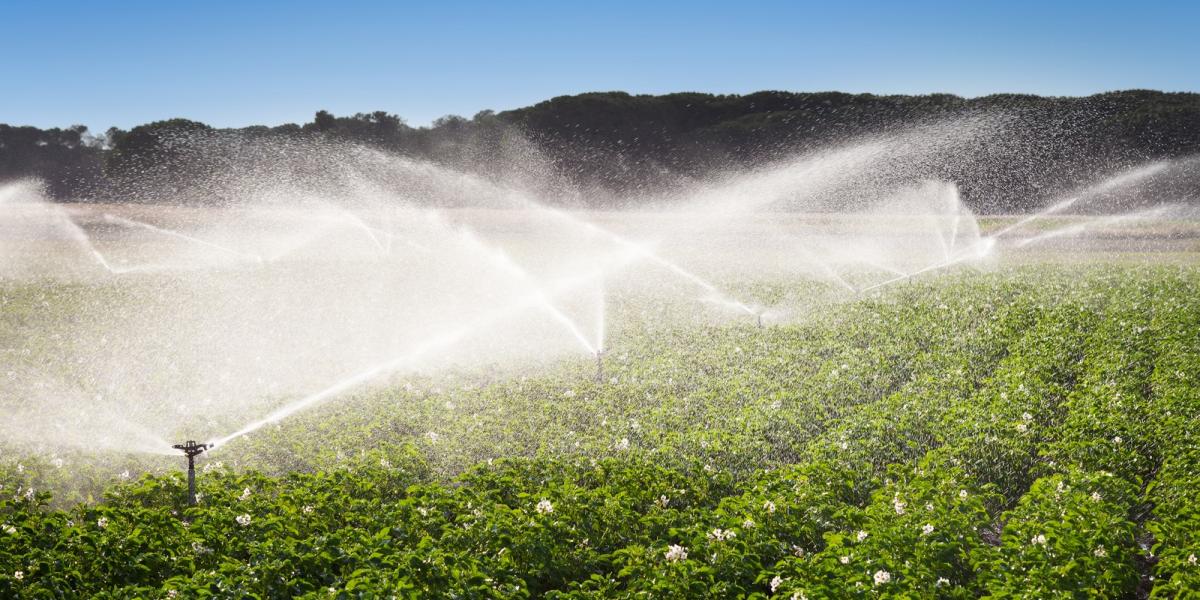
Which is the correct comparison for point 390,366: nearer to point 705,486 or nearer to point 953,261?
point 705,486

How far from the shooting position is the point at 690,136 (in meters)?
80.9

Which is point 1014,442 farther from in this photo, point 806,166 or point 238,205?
point 806,166

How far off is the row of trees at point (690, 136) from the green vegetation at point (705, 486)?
5684cm

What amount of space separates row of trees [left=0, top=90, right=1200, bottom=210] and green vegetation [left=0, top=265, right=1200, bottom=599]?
186 feet

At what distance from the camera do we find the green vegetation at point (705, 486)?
625 cm

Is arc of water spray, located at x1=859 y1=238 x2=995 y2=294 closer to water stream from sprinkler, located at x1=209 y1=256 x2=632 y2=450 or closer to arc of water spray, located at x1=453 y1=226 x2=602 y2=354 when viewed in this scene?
arc of water spray, located at x1=453 y1=226 x2=602 y2=354

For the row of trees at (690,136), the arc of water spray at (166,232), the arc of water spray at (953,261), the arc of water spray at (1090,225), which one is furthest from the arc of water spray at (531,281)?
the row of trees at (690,136)

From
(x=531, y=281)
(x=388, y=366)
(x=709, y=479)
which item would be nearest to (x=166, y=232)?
(x=531, y=281)

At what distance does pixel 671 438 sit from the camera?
10211 mm

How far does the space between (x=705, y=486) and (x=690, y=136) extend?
74.3m

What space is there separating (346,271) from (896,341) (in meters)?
20.4

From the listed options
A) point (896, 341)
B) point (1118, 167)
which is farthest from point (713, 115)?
point (896, 341)

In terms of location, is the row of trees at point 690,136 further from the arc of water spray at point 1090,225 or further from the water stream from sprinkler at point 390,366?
the water stream from sprinkler at point 390,366

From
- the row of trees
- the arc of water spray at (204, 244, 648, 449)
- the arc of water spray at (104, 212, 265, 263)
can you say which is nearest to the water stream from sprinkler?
the arc of water spray at (204, 244, 648, 449)
